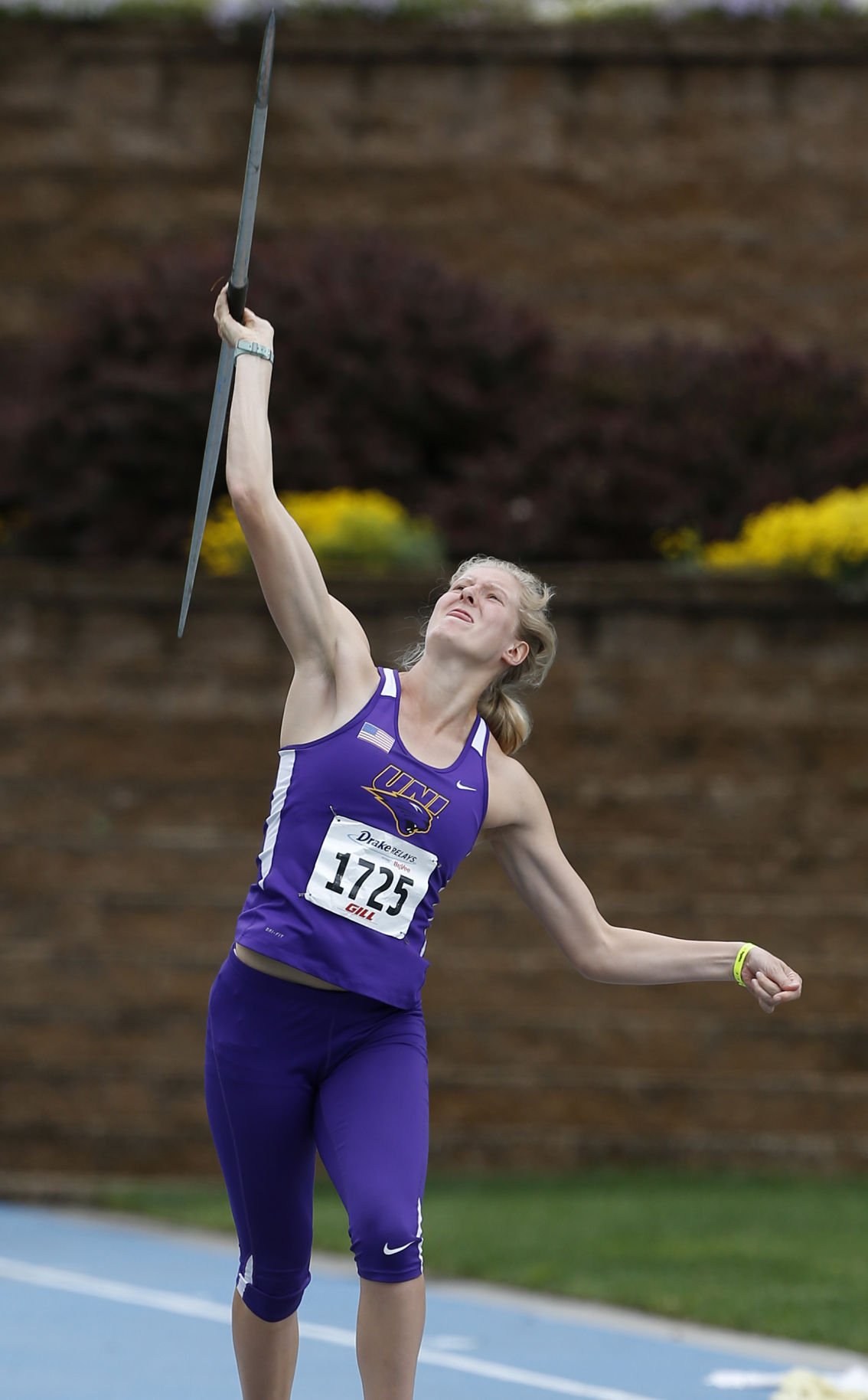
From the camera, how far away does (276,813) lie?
479 centimetres

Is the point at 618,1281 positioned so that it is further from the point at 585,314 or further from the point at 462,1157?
the point at 585,314

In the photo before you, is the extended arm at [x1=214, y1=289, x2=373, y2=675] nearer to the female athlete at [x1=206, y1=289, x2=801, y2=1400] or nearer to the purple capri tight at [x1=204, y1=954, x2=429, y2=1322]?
the female athlete at [x1=206, y1=289, x2=801, y2=1400]

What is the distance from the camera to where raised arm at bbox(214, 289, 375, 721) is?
4.70 m

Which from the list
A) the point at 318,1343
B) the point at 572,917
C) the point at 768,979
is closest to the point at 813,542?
the point at 318,1343

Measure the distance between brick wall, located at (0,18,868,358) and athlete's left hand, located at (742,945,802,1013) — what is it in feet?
39.8

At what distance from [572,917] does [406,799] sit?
68cm

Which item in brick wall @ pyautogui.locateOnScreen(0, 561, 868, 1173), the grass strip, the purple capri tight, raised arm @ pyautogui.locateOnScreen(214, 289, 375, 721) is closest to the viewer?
the purple capri tight

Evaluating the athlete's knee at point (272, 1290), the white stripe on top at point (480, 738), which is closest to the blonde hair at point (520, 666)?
the white stripe on top at point (480, 738)

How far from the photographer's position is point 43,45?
16500 mm

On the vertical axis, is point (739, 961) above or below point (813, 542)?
above

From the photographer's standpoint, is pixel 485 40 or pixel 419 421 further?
pixel 485 40

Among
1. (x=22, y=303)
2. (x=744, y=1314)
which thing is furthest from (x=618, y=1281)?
(x=22, y=303)

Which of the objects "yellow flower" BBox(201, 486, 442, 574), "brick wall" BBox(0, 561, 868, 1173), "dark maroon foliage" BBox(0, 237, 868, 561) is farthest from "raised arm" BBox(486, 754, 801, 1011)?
"dark maroon foliage" BBox(0, 237, 868, 561)

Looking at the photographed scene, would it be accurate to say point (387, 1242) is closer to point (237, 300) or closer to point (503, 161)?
point (237, 300)
